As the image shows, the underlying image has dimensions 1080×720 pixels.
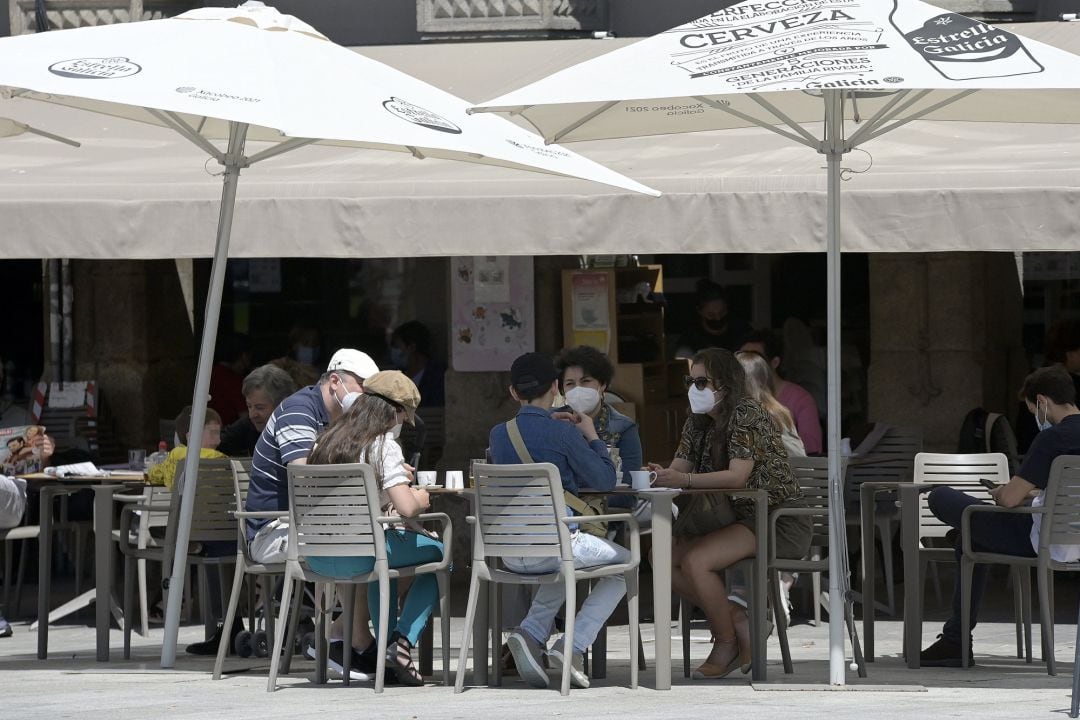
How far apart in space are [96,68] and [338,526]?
7.06ft

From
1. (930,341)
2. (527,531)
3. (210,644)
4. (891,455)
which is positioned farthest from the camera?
(930,341)

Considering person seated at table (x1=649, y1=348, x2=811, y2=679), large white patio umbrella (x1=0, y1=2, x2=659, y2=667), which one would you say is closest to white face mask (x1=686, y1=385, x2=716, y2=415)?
person seated at table (x1=649, y1=348, x2=811, y2=679)

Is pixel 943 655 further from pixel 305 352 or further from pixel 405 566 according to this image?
pixel 305 352

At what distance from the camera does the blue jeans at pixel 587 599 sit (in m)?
7.61

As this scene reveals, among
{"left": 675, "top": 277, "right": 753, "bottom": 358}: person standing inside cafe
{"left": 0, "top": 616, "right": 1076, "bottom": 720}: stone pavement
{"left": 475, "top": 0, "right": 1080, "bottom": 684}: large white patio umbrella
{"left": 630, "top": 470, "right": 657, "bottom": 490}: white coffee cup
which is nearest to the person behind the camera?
{"left": 475, "top": 0, "right": 1080, "bottom": 684}: large white patio umbrella

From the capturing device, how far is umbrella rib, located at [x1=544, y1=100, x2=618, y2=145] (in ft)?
29.0

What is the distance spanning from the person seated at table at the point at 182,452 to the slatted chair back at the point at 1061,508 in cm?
390

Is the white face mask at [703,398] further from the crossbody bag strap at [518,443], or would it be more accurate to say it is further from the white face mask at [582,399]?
the crossbody bag strap at [518,443]

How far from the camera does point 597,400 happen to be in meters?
8.84

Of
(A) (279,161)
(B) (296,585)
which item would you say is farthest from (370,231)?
(B) (296,585)

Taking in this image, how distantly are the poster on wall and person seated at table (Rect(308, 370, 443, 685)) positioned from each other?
462 centimetres

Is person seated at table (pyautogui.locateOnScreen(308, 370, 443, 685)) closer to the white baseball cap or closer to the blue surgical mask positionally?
the white baseball cap

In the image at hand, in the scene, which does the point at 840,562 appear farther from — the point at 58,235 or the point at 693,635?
the point at 58,235

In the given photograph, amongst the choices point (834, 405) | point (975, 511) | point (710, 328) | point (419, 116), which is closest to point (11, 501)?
point (419, 116)
